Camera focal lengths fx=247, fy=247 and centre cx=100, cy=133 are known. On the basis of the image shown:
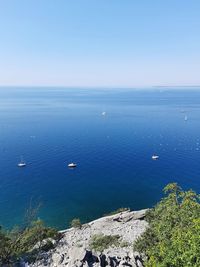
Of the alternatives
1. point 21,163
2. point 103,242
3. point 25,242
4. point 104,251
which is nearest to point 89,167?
point 21,163

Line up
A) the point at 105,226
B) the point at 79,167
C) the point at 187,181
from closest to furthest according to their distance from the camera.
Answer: the point at 105,226
the point at 187,181
the point at 79,167

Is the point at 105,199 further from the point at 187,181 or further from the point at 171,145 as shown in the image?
the point at 171,145

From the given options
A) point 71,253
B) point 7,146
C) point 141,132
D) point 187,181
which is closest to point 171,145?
point 141,132

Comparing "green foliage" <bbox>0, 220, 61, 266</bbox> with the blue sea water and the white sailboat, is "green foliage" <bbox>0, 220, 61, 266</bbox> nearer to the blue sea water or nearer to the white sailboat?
the blue sea water

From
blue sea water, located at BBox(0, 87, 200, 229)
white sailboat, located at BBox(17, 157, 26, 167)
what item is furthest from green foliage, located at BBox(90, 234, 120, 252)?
white sailboat, located at BBox(17, 157, 26, 167)

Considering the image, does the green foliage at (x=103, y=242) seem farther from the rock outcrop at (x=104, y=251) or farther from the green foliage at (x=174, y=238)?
the green foliage at (x=174, y=238)

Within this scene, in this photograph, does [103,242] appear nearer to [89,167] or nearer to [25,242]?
[25,242]

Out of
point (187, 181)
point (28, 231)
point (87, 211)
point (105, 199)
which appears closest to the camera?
point (28, 231)
